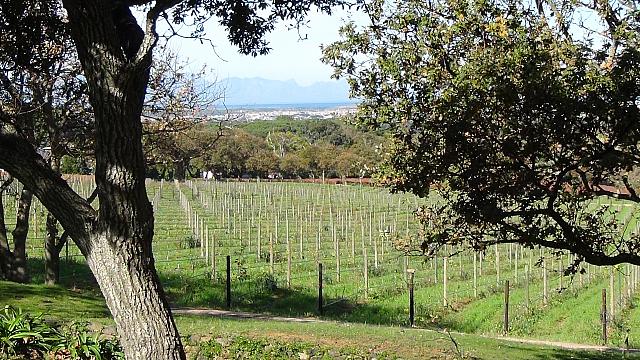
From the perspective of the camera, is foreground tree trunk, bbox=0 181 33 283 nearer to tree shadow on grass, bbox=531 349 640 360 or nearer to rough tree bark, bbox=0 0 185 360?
tree shadow on grass, bbox=531 349 640 360

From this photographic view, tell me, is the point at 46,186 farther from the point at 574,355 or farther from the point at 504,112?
the point at 574,355

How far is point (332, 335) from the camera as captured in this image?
31.2 feet

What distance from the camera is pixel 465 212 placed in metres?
7.83

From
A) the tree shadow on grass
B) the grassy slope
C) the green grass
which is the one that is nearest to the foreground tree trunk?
the green grass

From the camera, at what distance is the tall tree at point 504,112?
712cm

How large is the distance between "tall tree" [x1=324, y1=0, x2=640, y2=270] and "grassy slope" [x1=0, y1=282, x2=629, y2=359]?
132 cm

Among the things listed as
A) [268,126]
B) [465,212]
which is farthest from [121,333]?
[268,126]

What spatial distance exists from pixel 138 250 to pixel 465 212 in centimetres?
427

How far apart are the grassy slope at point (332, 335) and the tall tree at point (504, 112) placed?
52.1 inches

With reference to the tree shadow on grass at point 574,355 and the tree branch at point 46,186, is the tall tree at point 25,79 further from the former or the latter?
the tree shadow on grass at point 574,355

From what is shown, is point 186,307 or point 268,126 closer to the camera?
point 186,307

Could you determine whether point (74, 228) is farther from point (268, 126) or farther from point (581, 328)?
point (268, 126)

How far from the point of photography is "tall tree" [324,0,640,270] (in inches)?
280

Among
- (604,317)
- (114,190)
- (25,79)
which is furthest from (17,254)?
(114,190)
